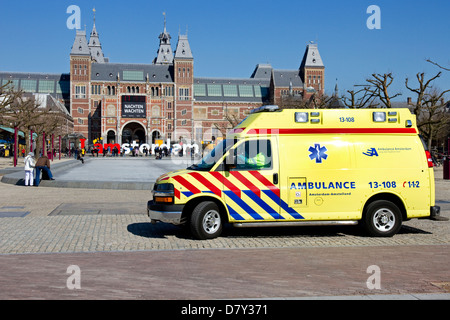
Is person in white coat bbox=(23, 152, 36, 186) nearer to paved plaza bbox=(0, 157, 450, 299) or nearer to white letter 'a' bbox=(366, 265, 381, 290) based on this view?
paved plaza bbox=(0, 157, 450, 299)

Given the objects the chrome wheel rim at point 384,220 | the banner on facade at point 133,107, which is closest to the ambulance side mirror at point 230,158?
the chrome wheel rim at point 384,220

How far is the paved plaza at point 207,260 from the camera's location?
5410 millimetres

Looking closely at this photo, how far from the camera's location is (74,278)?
231 inches

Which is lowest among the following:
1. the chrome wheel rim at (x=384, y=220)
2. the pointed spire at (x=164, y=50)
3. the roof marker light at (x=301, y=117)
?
the chrome wheel rim at (x=384, y=220)

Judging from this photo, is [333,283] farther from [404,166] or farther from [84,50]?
[84,50]

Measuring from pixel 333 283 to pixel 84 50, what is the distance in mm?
113889

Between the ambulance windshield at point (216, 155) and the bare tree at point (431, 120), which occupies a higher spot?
the bare tree at point (431, 120)

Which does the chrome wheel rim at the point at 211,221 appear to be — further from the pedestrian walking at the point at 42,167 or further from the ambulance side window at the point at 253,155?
the pedestrian walking at the point at 42,167

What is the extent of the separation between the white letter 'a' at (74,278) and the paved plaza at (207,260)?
0.19 ft

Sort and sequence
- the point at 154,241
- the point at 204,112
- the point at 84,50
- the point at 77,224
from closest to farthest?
the point at 154,241 → the point at 77,224 → the point at 84,50 → the point at 204,112

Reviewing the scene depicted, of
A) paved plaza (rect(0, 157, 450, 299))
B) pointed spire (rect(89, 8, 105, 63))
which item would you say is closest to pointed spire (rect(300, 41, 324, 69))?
pointed spire (rect(89, 8, 105, 63))

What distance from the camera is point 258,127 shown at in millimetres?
8945

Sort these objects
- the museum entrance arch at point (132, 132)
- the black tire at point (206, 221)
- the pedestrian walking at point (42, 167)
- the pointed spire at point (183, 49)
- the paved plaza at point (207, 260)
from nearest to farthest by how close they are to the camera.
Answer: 1. the paved plaza at point (207, 260)
2. the black tire at point (206, 221)
3. the pedestrian walking at point (42, 167)
4. the pointed spire at point (183, 49)
5. the museum entrance arch at point (132, 132)
